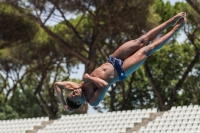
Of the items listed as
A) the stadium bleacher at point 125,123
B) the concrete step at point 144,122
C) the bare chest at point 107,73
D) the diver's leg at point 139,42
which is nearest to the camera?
the bare chest at point 107,73

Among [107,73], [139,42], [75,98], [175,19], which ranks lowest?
[75,98]

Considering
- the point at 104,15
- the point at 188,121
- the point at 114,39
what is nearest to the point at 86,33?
the point at 114,39

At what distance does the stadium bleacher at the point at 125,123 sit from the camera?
18.6 metres

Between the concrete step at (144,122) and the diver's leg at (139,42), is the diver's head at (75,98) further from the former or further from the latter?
the concrete step at (144,122)

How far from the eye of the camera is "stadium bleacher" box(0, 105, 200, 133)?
1859 centimetres

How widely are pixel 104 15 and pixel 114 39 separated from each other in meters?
3.12

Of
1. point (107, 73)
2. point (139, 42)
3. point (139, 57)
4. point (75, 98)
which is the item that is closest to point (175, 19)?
point (139, 42)

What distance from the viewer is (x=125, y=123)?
66.0 feet

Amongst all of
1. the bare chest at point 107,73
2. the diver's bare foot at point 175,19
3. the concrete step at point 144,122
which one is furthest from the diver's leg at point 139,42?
the concrete step at point 144,122

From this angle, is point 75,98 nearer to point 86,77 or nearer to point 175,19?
point 86,77

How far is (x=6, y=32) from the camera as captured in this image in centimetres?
2870

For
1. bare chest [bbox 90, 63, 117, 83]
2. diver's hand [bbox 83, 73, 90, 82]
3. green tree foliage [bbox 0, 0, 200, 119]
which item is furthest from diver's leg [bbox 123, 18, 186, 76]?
green tree foliage [bbox 0, 0, 200, 119]

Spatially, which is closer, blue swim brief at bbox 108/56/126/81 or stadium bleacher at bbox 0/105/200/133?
blue swim brief at bbox 108/56/126/81

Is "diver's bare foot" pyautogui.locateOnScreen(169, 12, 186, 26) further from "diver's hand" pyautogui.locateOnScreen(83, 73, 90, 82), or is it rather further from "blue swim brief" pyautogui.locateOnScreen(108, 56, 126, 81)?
"diver's hand" pyautogui.locateOnScreen(83, 73, 90, 82)
